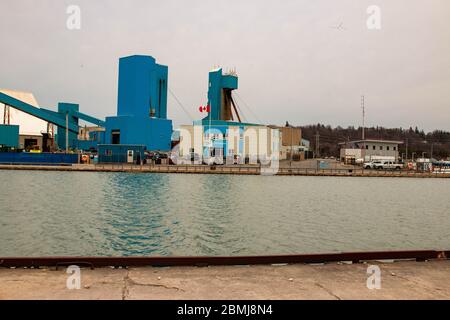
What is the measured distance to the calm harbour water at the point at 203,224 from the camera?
48.3 ft

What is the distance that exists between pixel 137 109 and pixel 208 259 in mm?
63101

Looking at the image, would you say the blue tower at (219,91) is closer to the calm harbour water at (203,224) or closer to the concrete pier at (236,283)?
the calm harbour water at (203,224)

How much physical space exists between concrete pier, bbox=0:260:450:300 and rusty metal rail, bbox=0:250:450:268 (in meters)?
0.15

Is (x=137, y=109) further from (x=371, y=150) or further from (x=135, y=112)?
(x=371, y=150)

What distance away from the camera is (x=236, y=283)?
20.5 feet

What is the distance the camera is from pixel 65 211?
22.7 m

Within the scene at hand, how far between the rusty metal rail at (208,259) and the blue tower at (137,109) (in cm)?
6171

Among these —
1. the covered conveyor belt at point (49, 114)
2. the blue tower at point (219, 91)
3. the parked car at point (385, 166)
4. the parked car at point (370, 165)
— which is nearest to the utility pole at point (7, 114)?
the covered conveyor belt at point (49, 114)

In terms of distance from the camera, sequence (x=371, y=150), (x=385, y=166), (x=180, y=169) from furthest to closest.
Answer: (x=371, y=150), (x=385, y=166), (x=180, y=169)

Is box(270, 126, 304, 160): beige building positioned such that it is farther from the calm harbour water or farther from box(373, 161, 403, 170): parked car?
the calm harbour water

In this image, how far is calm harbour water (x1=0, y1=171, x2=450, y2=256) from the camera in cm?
1471

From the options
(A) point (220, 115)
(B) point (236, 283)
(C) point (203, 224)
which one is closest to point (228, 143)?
(A) point (220, 115)

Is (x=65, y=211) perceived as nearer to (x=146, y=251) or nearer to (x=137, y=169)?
(x=146, y=251)
